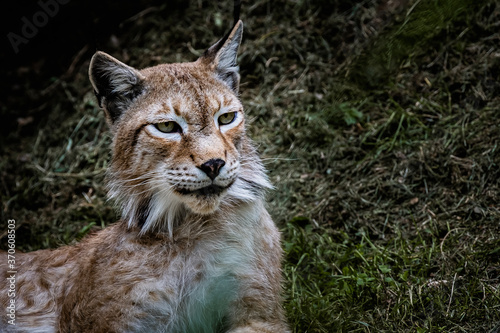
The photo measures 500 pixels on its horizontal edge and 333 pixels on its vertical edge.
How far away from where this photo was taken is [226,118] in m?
4.09

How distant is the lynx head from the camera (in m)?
3.69

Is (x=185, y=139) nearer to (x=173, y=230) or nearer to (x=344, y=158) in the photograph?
(x=173, y=230)

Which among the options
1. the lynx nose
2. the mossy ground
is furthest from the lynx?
the mossy ground

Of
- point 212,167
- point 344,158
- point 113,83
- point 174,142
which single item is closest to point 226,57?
point 113,83

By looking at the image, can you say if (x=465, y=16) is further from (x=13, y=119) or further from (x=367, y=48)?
(x=13, y=119)

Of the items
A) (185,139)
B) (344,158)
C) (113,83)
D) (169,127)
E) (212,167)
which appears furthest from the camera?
(344,158)

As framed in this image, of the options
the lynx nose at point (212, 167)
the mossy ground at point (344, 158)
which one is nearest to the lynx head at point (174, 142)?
the lynx nose at point (212, 167)

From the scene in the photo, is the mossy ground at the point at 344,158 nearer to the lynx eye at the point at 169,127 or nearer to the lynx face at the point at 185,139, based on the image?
the lynx face at the point at 185,139

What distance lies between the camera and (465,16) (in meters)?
6.27

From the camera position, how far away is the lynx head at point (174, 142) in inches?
145

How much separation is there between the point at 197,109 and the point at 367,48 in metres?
2.15

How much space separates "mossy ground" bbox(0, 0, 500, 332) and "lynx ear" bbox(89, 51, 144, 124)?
1.42m

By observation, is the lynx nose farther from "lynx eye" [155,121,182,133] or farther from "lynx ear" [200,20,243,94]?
"lynx ear" [200,20,243,94]

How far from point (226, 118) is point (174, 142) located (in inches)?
19.1
